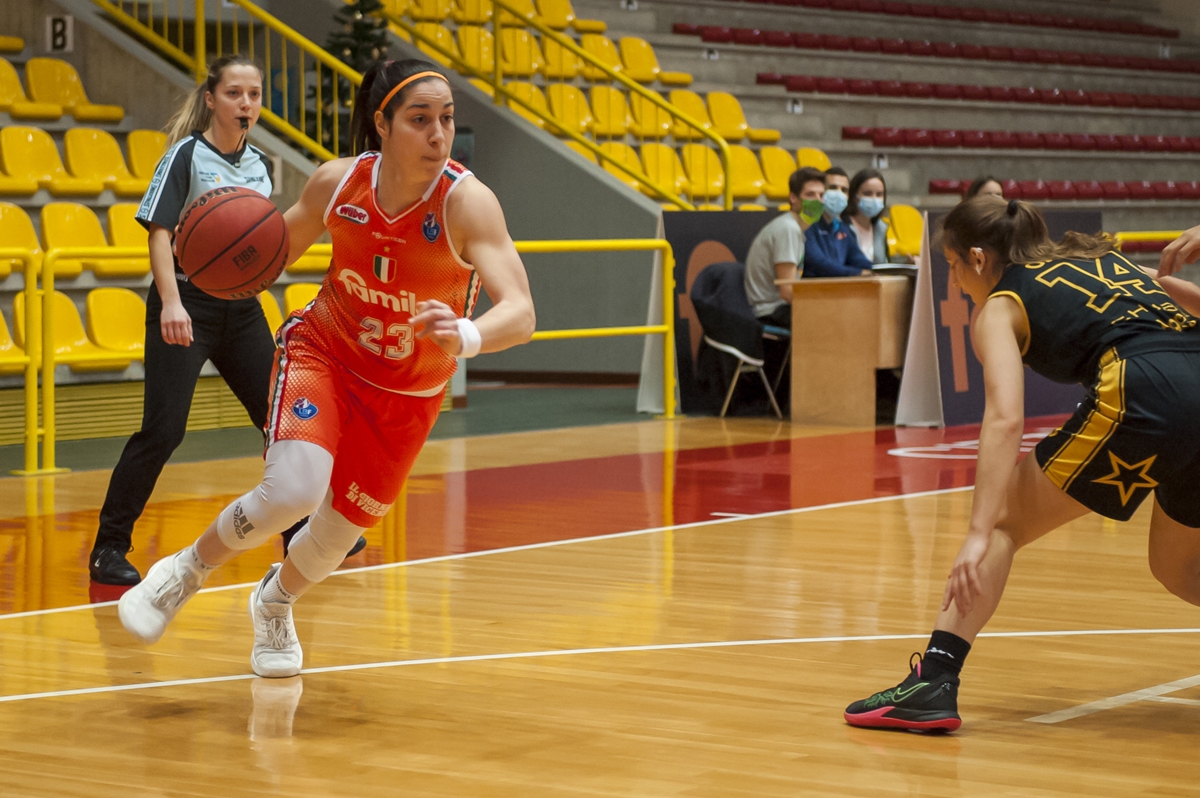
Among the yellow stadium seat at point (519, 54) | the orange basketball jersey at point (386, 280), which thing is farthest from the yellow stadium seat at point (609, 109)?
the orange basketball jersey at point (386, 280)

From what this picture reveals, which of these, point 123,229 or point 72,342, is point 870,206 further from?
point 72,342

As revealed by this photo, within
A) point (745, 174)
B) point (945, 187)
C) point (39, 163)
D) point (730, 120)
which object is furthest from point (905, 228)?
point (39, 163)

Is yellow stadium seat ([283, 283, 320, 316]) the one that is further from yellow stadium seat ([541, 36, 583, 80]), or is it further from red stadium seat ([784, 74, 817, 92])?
red stadium seat ([784, 74, 817, 92])

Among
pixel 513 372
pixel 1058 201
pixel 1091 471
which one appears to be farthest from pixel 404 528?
pixel 1058 201

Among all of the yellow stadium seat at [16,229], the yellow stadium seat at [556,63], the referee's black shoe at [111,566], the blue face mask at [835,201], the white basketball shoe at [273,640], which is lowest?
the referee's black shoe at [111,566]

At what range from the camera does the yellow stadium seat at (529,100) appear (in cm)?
1432

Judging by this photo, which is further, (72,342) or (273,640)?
(72,342)

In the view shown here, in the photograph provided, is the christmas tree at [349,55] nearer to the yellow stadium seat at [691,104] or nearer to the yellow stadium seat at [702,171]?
the yellow stadium seat at [702,171]

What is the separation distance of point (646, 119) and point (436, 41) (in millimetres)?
2101

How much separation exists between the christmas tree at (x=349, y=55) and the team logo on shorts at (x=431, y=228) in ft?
28.8

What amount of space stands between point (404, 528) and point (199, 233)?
2.60 meters

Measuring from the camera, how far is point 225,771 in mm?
3486

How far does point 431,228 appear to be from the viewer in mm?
4090

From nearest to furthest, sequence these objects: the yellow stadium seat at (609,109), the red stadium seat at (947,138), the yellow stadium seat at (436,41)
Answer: the yellow stadium seat at (436,41), the yellow stadium seat at (609,109), the red stadium seat at (947,138)
